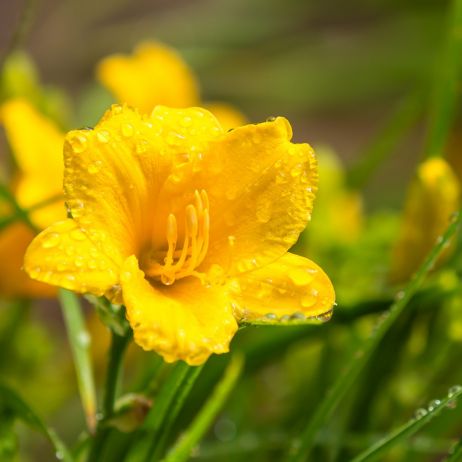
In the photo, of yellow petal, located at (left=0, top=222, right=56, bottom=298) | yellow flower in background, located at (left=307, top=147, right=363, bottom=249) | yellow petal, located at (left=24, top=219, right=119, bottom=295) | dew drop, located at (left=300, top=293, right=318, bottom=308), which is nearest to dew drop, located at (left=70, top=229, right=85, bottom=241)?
yellow petal, located at (left=24, top=219, right=119, bottom=295)

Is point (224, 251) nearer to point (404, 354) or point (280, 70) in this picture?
point (404, 354)

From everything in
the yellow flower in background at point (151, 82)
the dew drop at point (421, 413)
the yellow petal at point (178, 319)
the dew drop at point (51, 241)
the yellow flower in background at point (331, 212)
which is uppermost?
the dew drop at point (51, 241)

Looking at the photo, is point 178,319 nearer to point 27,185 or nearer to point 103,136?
point 103,136

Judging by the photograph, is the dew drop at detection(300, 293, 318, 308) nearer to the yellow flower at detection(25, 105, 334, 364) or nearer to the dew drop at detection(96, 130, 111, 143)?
the yellow flower at detection(25, 105, 334, 364)

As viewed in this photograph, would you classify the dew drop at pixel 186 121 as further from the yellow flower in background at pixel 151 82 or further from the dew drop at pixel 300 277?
the yellow flower in background at pixel 151 82

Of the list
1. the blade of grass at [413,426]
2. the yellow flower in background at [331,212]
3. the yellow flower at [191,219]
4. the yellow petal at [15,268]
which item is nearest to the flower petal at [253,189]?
the yellow flower at [191,219]

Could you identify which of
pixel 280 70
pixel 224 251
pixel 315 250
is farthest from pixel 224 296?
pixel 280 70

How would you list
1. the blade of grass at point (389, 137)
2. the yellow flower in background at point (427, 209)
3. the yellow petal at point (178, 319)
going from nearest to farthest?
the yellow petal at point (178, 319) < the yellow flower in background at point (427, 209) < the blade of grass at point (389, 137)

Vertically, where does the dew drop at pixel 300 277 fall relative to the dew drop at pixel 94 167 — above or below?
below
